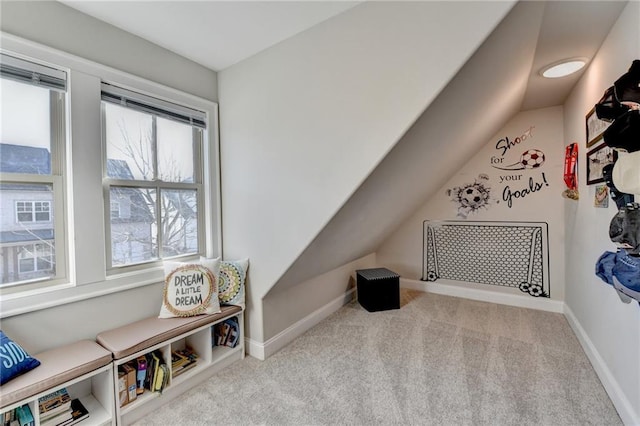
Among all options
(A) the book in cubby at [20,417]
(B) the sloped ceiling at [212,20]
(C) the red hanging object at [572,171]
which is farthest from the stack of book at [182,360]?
(C) the red hanging object at [572,171]

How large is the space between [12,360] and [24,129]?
1.20 m

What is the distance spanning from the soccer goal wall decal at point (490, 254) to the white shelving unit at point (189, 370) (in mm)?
2637

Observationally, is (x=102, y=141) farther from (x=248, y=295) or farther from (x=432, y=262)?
(x=432, y=262)

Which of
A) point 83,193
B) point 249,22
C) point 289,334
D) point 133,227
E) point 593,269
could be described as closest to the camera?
point 83,193

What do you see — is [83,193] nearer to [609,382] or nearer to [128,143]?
[128,143]

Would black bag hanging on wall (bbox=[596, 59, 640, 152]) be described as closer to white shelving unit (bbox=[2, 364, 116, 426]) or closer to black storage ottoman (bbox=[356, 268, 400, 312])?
black storage ottoman (bbox=[356, 268, 400, 312])

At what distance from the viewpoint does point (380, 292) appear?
10.5 feet

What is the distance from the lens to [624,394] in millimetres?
1601

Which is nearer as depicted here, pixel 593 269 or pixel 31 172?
pixel 31 172

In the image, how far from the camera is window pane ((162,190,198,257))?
2.27 meters

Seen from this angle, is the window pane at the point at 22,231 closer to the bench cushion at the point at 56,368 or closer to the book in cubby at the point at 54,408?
the bench cushion at the point at 56,368

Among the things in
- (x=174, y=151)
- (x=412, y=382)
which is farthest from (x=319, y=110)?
(x=412, y=382)

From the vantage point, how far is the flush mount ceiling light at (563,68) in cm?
215

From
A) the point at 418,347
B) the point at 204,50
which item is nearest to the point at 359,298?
the point at 418,347
